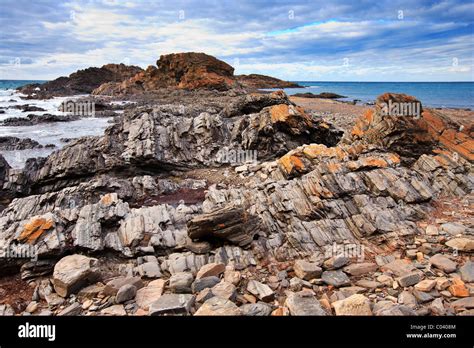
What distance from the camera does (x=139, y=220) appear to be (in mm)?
12656

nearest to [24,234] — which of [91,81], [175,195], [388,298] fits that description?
[175,195]

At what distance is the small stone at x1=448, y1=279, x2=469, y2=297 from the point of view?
8.34 metres

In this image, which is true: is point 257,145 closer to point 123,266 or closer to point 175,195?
point 175,195

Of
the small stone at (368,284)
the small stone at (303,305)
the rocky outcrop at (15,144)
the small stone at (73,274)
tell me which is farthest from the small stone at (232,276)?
the rocky outcrop at (15,144)

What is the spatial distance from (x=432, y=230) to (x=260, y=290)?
741cm

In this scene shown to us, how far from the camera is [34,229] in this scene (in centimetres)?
1103

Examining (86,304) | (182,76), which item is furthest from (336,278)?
(182,76)

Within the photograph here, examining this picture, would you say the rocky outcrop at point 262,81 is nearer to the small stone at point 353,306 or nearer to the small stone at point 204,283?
the small stone at point 204,283

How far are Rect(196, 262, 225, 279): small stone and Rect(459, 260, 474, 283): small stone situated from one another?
707cm

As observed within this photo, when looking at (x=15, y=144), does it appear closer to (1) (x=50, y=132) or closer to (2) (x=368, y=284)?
(1) (x=50, y=132)

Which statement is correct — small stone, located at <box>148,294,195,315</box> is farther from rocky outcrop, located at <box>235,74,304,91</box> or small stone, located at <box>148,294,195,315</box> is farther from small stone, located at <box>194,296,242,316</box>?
rocky outcrop, located at <box>235,74,304,91</box>

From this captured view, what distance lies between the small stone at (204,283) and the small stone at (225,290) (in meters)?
0.26

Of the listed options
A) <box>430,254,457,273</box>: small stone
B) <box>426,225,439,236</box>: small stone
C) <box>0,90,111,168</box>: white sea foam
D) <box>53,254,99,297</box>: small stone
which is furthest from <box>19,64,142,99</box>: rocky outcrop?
<box>430,254,457,273</box>: small stone

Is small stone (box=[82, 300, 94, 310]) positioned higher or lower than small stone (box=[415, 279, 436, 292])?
lower
